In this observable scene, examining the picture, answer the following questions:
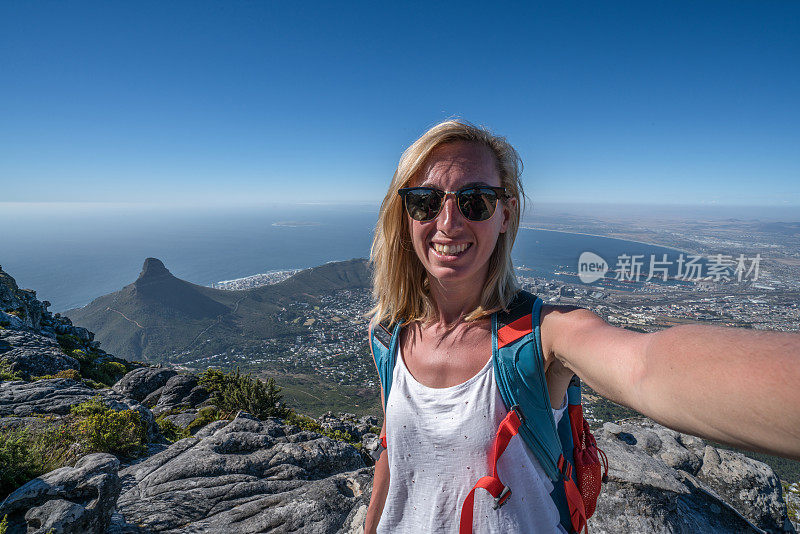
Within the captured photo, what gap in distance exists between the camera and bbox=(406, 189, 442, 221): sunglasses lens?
1.81 meters

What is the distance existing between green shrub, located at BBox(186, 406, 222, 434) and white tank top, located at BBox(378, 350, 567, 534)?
Answer: 37.0ft

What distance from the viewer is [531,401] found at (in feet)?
4.45

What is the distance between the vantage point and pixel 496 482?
4.57 feet

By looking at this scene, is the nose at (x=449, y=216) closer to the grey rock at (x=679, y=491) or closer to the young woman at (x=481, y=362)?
the young woman at (x=481, y=362)

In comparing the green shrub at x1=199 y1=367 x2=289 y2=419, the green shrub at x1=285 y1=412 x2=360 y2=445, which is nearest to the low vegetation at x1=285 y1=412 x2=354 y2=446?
the green shrub at x1=285 y1=412 x2=360 y2=445

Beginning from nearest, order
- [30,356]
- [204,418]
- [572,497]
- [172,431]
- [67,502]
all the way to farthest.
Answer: [572,497] → [67,502] → [172,431] → [204,418] → [30,356]

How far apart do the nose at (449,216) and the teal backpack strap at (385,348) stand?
67cm

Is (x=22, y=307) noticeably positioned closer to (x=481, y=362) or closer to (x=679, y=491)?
(x=481, y=362)

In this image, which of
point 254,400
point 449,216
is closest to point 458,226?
point 449,216

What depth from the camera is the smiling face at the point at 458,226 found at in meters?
1.69

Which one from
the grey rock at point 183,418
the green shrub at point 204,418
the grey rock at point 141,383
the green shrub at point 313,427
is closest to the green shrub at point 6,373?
the grey rock at point 141,383

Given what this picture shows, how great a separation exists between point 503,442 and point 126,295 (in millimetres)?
111341

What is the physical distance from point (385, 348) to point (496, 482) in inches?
33.6

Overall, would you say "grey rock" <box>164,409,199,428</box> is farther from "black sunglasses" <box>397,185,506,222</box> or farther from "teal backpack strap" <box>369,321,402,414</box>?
"black sunglasses" <box>397,185,506,222</box>
